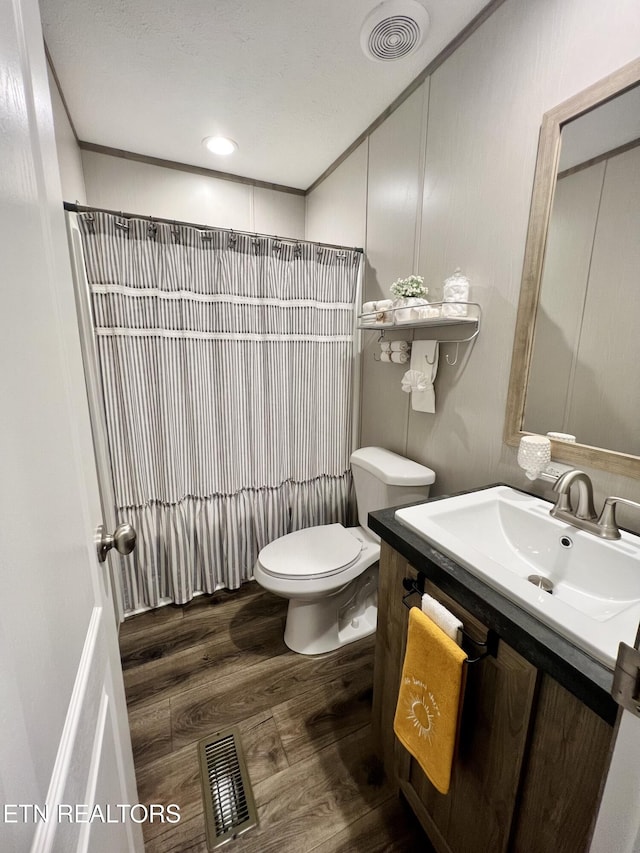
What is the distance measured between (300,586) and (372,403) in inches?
41.7

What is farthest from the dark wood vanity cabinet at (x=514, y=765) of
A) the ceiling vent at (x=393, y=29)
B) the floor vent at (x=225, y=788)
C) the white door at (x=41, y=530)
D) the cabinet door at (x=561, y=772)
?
the ceiling vent at (x=393, y=29)

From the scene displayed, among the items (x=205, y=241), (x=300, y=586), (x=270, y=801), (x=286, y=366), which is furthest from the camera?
(x=286, y=366)

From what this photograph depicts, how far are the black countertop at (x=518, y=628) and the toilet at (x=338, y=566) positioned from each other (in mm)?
624

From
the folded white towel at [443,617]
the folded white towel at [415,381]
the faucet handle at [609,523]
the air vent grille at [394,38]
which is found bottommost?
the folded white towel at [443,617]

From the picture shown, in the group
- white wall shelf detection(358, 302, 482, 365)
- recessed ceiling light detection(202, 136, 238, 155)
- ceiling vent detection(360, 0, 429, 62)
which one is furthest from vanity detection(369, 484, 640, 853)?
recessed ceiling light detection(202, 136, 238, 155)

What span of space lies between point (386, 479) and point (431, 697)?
0.85m

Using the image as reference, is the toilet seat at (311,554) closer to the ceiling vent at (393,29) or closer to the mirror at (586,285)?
the mirror at (586,285)

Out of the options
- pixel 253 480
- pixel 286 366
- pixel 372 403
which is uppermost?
pixel 286 366

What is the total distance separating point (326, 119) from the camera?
1820mm

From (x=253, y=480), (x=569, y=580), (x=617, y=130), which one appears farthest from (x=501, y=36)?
(x=253, y=480)

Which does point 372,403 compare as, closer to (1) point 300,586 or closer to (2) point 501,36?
(1) point 300,586

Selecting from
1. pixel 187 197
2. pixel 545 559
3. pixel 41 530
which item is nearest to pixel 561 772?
pixel 545 559

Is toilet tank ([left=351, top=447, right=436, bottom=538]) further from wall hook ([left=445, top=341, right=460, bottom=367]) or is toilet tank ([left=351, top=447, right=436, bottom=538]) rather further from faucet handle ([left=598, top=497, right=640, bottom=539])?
faucet handle ([left=598, top=497, right=640, bottom=539])

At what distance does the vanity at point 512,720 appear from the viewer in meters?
0.60
